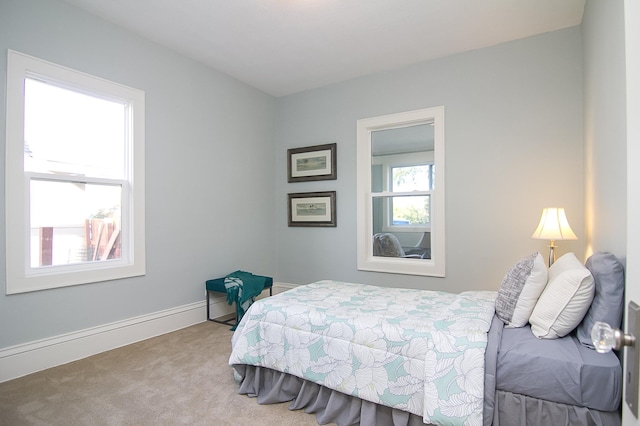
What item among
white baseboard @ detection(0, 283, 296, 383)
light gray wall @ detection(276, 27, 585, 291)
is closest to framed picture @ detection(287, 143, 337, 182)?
light gray wall @ detection(276, 27, 585, 291)

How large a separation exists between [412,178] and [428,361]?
2.64 m

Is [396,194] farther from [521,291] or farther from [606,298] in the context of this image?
[606,298]

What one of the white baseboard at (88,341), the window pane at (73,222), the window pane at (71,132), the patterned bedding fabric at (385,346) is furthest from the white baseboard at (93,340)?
the patterned bedding fabric at (385,346)

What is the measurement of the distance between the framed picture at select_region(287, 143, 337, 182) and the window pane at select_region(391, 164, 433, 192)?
77 centimetres

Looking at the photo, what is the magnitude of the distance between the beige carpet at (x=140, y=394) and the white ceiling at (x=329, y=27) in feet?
9.32

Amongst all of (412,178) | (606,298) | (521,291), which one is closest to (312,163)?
(412,178)

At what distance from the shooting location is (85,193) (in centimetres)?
294

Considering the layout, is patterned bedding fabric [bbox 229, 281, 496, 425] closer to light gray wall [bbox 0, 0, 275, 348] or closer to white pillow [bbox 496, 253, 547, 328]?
white pillow [bbox 496, 253, 547, 328]

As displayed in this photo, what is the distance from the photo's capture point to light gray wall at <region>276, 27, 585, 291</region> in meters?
3.11

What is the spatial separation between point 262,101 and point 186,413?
3773mm

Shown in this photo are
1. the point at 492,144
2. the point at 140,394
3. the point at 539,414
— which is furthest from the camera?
the point at 492,144

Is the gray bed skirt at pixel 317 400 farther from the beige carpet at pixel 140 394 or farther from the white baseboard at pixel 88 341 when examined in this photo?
the white baseboard at pixel 88 341

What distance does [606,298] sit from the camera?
1.51 metres

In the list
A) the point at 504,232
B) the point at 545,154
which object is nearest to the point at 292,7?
the point at 545,154
